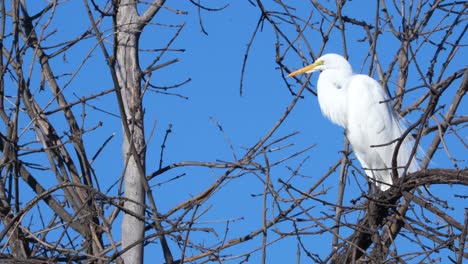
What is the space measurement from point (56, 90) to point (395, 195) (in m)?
1.92

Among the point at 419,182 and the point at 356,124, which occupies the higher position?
the point at 356,124

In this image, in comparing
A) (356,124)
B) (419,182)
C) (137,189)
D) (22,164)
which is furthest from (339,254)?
(356,124)

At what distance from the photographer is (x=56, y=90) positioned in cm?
Answer: 424

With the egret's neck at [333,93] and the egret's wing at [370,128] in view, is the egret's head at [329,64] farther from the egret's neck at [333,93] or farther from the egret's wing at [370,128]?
the egret's wing at [370,128]

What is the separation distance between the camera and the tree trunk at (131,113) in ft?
11.2

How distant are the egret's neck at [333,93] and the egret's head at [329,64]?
41mm

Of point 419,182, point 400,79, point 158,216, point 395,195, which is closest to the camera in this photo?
point 158,216

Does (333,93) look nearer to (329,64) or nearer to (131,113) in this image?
(329,64)

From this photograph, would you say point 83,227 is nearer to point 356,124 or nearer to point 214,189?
point 214,189

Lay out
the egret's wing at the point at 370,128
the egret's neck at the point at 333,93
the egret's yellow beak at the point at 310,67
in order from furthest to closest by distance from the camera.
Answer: the egret's wing at the point at 370,128 < the egret's neck at the point at 333,93 < the egret's yellow beak at the point at 310,67

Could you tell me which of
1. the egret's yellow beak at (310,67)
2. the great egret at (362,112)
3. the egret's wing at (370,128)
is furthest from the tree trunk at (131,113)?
the egret's wing at (370,128)

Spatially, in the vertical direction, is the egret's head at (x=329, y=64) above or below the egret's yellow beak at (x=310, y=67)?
above

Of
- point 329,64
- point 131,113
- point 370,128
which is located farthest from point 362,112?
point 131,113

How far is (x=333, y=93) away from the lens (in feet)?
19.4
